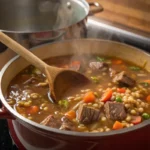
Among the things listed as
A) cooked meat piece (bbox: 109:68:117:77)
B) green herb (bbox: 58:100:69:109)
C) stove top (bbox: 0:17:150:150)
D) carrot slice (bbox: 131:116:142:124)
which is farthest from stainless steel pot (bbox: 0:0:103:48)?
carrot slice (bbox: 131:116:142:124)

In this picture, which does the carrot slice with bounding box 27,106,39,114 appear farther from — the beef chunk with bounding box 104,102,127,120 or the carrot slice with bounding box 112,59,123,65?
the carrot slice with bounding box 112,59,123,65

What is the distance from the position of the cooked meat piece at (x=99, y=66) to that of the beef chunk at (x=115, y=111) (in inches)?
14.0

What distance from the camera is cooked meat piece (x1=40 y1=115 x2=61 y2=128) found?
1.28 meters

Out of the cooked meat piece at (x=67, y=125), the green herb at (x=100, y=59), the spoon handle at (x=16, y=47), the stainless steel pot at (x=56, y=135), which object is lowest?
the green herb at (x=100, y=59)

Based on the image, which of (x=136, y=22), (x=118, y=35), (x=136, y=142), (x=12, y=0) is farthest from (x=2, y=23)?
(x=136, y=142)

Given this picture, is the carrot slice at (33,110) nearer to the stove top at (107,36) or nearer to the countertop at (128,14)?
the stove top at (107,36)

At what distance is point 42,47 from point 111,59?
0.38 m

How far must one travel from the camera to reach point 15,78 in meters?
1.61

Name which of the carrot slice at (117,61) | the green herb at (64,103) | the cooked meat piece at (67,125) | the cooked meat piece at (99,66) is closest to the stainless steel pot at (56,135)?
the cooked meat piece at (67,125)

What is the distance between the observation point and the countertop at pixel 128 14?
2.11 m

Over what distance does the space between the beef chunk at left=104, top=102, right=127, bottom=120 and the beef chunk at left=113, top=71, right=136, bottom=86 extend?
8.2 inches

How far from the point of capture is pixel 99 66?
5.54ft

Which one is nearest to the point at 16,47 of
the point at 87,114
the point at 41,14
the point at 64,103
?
the point at 64,103

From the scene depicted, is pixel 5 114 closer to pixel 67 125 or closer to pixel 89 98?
pixel 67 125
